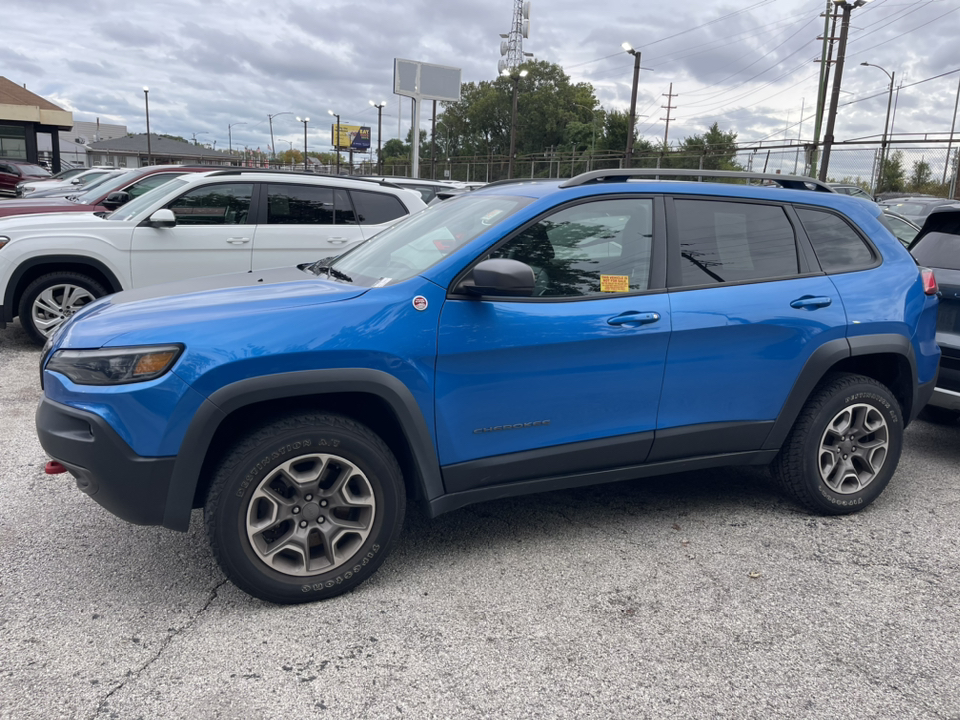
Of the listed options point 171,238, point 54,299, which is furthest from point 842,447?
point 54,299

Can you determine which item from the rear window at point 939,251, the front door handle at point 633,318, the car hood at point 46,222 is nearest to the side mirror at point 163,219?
the car hood at point 46,222

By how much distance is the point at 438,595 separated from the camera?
3.29 metres

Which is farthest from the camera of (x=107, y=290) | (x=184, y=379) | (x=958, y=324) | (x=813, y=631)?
(x=107, y=290)

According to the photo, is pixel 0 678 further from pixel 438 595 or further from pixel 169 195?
pixel 169 195

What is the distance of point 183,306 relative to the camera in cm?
315

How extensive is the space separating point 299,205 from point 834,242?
5.46 metres

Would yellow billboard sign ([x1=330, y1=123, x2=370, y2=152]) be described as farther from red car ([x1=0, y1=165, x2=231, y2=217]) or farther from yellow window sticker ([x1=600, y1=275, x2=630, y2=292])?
yellow window sticker ([x1=600, y1=275, x2=630, y2=292])

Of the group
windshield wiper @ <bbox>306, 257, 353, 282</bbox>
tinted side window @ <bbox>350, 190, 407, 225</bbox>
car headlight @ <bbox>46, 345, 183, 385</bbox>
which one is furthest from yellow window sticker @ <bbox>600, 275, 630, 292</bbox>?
tinted side window @ <bbox>350, 190, 407, 225</bbox>

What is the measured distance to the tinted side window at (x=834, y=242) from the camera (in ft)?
13.5

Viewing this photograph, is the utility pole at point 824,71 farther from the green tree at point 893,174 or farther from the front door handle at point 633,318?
the front door handle at point 633,318

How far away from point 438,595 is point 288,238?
17.8ft

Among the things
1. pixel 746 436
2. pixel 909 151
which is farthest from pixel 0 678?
pixel 909 151

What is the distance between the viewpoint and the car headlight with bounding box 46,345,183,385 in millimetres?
2879

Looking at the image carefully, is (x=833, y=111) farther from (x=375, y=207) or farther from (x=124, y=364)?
(x=124, y=364)
